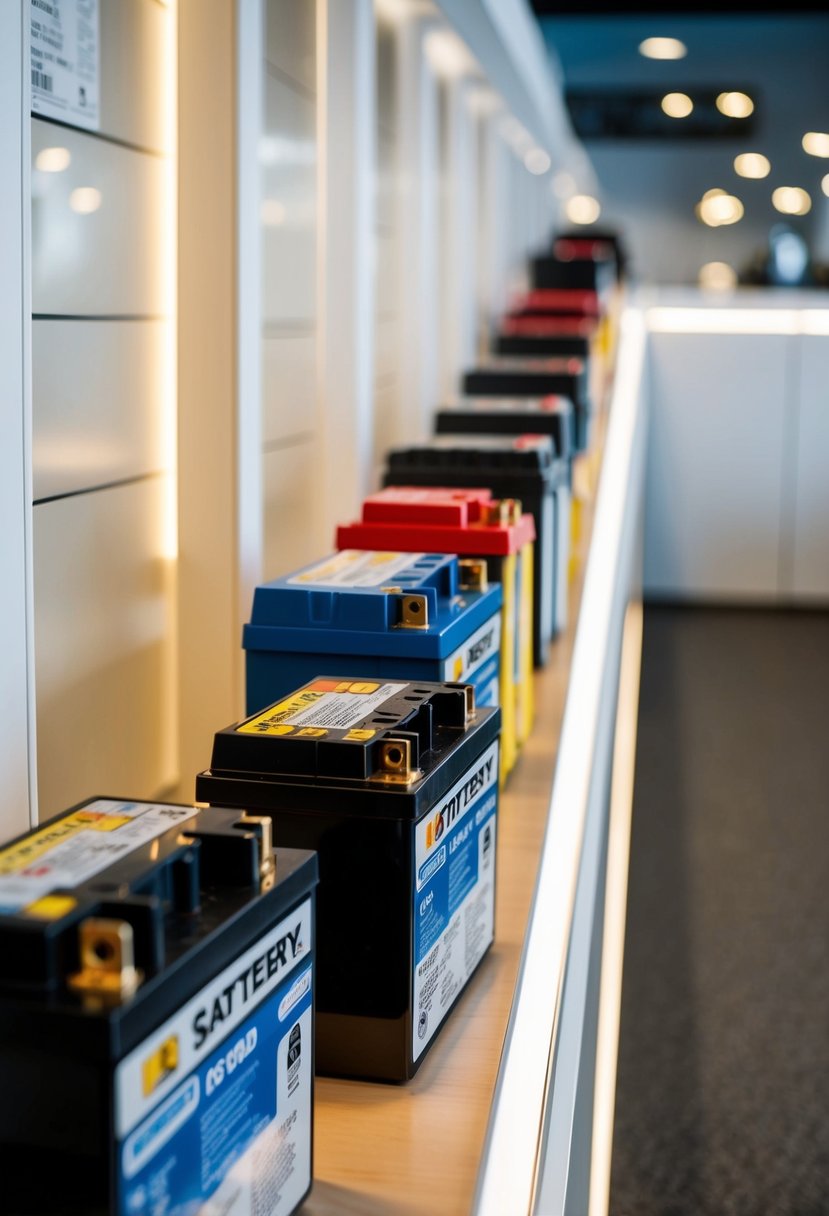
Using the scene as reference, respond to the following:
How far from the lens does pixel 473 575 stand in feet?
5.94

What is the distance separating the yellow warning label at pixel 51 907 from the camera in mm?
695

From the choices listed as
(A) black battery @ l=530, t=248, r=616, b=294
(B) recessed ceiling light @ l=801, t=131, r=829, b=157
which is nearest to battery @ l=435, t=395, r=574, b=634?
(A) black battery @ l=530, t=248, r=616, b=294

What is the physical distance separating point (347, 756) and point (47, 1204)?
1.34 ft

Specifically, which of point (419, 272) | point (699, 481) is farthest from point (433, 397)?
point (699, 481)

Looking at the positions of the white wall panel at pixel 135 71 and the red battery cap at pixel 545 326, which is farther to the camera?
the red battery cap at pixel 545 326

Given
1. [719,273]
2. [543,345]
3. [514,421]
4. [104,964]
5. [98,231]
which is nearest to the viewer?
[104,964]

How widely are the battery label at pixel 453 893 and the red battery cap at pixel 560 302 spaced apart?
16.8 ft

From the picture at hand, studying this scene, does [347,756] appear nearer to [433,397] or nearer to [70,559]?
[70,559]

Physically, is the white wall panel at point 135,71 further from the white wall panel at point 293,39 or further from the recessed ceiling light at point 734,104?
the recessed ceiling light at point 734,104

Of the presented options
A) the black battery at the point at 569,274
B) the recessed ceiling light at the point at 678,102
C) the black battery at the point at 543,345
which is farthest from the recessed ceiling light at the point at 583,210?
the black battery at the point at 543,345

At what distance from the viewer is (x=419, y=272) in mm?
3941

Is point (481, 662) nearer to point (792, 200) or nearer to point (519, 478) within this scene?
point (519, 478)

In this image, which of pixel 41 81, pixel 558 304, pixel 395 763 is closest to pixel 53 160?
pixel 41 81

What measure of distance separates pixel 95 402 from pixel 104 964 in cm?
110
